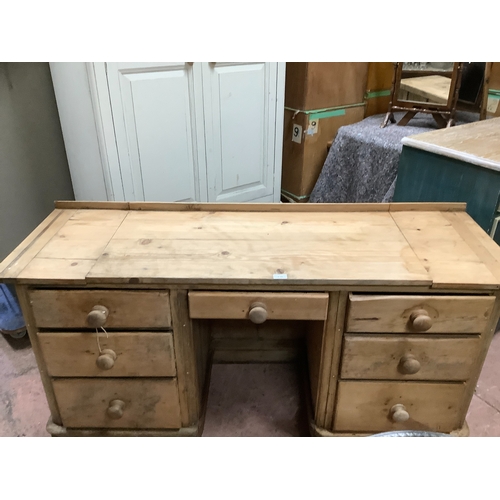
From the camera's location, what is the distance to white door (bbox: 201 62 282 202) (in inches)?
66.0

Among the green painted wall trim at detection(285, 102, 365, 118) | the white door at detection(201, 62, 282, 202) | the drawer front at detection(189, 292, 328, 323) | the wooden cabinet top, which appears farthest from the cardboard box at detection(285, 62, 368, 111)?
the drawer front at detection(189, 292, 328, 323)

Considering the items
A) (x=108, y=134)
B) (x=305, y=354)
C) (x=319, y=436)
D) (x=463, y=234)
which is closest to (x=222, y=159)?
(x=108, y=134)

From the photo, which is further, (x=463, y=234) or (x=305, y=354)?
(x=305, y=354)

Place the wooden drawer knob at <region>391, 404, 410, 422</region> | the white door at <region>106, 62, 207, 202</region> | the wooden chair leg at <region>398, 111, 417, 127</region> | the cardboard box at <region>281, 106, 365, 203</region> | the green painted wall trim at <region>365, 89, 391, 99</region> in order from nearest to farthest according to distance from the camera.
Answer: the wooden drawer knob at <region>391, 404, 410, 422</region> < the white door at <region>106, 62, 207, 202</region> < the wooden chair leg at <region>398, 111, 417, 127</region> < the cardboard box at <region>281, 106, 365, 203</region> < the green painted wall trim at <region>365, 89, 391, 99</region>

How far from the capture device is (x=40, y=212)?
1.71m

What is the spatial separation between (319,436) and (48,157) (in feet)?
4.49

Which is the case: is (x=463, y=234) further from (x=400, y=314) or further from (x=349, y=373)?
(x=349, y=373)

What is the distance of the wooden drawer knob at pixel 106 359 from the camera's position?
108cm

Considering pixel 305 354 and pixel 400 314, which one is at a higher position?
pixel 400 314

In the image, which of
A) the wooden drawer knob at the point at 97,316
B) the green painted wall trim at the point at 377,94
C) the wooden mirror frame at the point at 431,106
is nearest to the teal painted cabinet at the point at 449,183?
the wooden mirror frame at the point at 431,106

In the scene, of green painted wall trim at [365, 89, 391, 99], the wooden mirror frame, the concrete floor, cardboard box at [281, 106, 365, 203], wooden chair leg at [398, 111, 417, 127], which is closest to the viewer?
the concrete floor

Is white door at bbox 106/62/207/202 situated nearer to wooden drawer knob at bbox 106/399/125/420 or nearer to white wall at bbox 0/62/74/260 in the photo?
white wall at bbox 0/62/74/260

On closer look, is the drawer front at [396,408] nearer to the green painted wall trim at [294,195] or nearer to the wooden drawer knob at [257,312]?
the wooden drawer knob at [257,312]

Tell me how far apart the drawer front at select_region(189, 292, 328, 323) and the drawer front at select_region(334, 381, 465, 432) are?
0.26m
